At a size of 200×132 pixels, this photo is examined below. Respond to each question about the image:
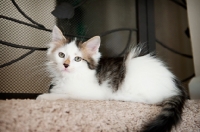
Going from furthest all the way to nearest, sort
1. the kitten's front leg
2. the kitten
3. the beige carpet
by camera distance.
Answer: the kitten < the kitten's front leg < the beige carpet

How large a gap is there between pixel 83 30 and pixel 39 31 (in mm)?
318

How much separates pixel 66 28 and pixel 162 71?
717mm

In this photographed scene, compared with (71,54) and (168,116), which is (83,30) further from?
(168,116)

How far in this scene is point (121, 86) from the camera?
112cm

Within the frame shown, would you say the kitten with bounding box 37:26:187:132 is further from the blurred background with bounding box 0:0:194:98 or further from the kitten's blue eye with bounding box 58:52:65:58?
the blurred background with bounding box 0:0:194:98

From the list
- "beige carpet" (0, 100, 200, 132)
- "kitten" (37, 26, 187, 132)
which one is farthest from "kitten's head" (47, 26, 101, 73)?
"beige carpet" (0, 100, 200, 132)

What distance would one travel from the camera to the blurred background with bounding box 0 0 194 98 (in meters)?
1.26

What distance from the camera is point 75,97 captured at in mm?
1055

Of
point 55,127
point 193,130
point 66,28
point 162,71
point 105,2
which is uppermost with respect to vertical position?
point 105,2

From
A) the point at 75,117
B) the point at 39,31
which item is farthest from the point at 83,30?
the point at 75,117

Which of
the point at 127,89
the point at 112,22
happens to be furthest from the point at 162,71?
the point at 112,22

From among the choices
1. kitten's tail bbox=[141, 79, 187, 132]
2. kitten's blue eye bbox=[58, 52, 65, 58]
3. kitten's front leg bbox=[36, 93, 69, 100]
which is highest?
kitten's blue eye bbox=[58, 52, 65, 58]

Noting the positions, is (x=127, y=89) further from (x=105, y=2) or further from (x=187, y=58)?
(x=187, y=58)

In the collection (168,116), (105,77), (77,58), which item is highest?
(77,58)
